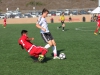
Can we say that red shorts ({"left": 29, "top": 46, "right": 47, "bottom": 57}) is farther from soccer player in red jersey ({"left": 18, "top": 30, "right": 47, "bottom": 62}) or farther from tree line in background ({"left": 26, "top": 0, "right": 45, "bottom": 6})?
tree line in background ({"left": 26, "top": 0, "right": 45, "bottom": 6})

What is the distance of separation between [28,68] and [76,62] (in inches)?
74.5

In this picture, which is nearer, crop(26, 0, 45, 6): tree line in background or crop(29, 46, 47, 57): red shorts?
crop(29, 46, 47, 57): red shorts

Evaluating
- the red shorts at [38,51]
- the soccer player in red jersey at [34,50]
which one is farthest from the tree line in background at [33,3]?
the red shorts at [38,51]

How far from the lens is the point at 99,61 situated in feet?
34.2

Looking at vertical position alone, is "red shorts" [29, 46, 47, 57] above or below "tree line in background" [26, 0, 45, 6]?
below

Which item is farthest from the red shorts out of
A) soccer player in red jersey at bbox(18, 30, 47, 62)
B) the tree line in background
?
the tree line in background

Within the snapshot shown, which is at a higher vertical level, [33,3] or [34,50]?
[33,3]

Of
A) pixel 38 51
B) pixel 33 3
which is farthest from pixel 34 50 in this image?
pixel 33 3

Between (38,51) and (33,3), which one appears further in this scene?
(33,3)

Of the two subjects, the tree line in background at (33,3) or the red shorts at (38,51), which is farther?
the tree line in background at (33,3)

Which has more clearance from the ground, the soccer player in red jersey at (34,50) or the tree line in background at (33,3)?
the tree line in background at (33,3)

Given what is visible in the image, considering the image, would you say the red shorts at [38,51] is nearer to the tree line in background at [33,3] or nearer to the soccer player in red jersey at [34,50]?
the soccer player in red jersey at [34,50]

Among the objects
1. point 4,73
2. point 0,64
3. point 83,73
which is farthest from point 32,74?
point 0,64

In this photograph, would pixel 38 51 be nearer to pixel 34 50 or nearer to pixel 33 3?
pixel 34 50
